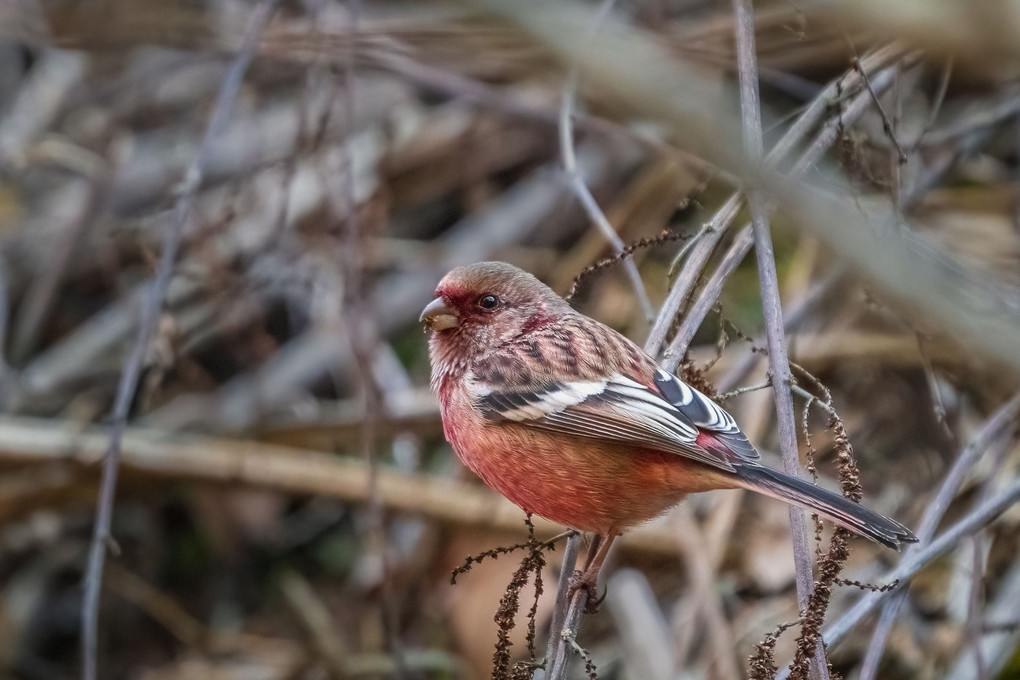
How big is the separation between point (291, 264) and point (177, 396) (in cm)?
123

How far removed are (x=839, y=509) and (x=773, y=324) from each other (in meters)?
0.46

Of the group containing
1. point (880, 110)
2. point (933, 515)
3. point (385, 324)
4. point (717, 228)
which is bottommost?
point (385, 324)

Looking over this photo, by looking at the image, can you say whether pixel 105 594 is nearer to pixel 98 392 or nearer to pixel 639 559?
pixel 98 392

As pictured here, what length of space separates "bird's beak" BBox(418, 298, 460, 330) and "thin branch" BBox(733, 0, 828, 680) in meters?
1.26

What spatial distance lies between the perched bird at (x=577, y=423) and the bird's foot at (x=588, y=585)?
1cm

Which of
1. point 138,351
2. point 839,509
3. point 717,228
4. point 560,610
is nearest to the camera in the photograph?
point 839,509

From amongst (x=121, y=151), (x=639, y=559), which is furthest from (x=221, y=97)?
(x=121, y=151)

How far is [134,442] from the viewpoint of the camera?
580 cm

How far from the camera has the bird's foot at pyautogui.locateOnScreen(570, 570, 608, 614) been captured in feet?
10.1

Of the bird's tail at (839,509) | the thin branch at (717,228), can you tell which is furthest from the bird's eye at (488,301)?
the bird's tail at (839,509)

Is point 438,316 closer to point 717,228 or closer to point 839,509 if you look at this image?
point 717,228

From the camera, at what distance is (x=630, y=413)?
3295 mm

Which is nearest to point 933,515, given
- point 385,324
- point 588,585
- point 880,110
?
point 588,585

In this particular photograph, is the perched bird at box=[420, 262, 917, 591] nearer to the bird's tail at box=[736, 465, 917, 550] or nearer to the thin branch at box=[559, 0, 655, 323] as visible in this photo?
A: the bird's tail at box=[736, 465, 917, 550]
